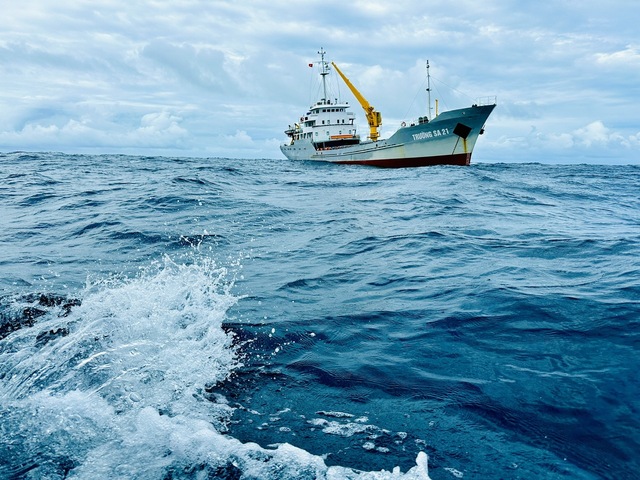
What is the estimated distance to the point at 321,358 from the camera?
14.7 ft

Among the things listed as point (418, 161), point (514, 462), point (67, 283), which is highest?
point (418, 161)

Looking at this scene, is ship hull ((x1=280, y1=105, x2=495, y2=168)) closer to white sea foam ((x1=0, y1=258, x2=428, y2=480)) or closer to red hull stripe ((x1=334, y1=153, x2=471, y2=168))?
red hull stripe ((x1=334, y1=153, x2=471, y2=168))

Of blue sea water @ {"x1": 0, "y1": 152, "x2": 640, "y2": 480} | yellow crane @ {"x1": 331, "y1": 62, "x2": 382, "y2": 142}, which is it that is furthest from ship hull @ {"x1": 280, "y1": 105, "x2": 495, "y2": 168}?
blue sea water @ {"x1": 0, "y1": 152, "x2": 640, "y2": 480}

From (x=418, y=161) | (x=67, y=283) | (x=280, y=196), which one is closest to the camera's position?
(x=67, y=283)

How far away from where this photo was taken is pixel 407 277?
7.32 m

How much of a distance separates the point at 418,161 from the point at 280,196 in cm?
2460

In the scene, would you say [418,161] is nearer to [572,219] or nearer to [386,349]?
[572,219]

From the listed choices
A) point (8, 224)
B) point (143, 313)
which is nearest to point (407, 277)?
point (143, 313)

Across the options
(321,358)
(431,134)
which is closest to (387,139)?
(431,134)

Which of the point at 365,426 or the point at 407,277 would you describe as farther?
the point at 407,277

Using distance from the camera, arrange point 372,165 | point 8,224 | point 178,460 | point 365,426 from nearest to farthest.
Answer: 1. point 178,460
2. point 365,426
3. point 8,224
4. point 372,165

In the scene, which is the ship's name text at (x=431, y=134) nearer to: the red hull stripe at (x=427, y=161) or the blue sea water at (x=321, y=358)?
the red hull stripe at (x=427, y=161)

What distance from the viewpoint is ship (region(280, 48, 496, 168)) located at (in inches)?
1479

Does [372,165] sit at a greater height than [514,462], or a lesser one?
greater
